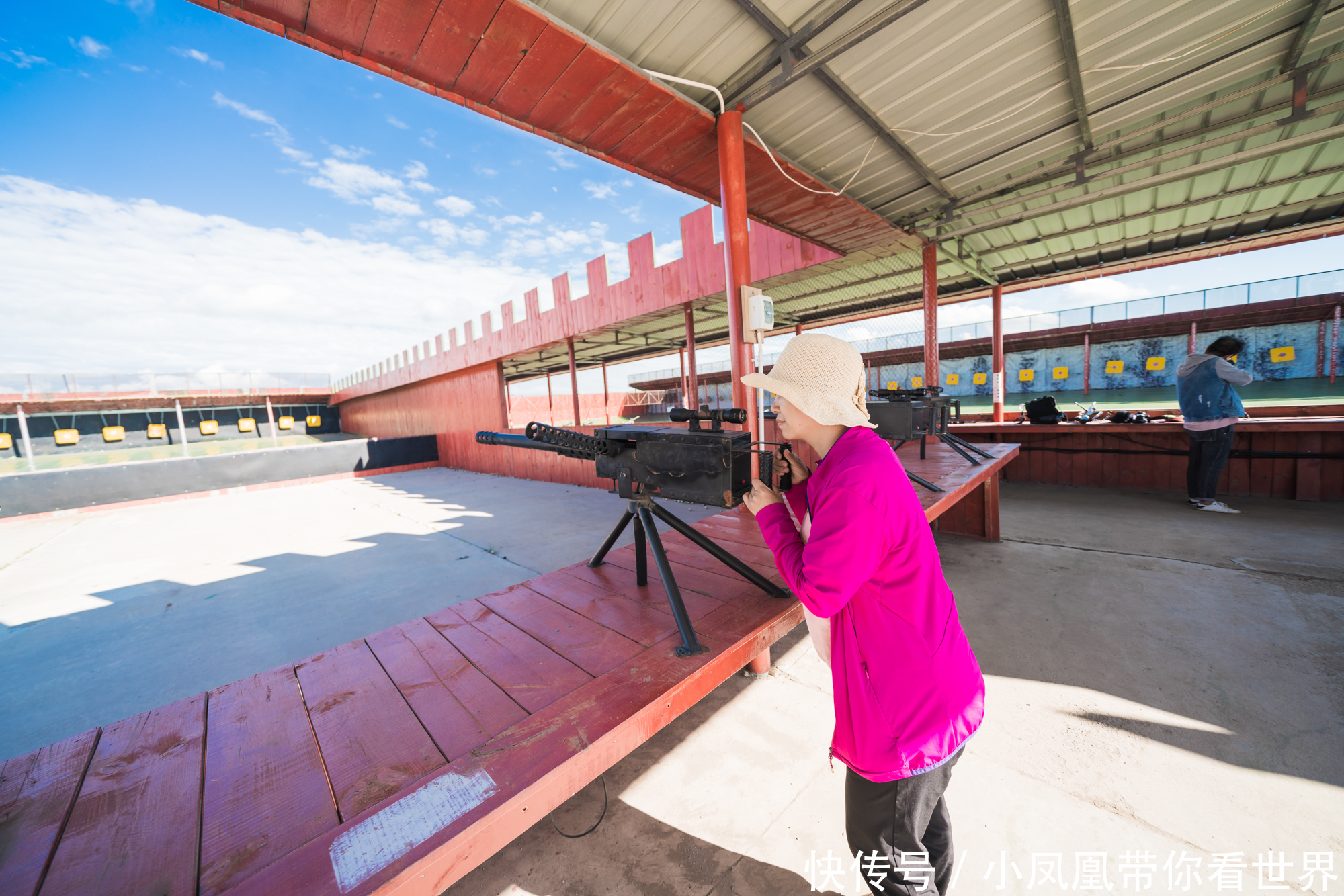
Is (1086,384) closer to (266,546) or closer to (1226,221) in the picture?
(1226,221)

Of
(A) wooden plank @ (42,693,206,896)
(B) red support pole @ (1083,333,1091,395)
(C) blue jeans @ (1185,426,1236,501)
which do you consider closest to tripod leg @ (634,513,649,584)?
(A) wooden plank @ (42,693,206,896)

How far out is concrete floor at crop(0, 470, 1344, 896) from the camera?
1777 millimetres

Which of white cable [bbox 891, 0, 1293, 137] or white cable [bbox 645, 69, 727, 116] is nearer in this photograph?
white cable [bbox 645, 69, 727, 116]

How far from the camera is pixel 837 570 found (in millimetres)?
1134

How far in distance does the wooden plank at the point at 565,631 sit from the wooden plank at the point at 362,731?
55 cm

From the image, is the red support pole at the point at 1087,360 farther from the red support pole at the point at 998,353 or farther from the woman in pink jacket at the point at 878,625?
the woman in pink jacket at the point at 878,625

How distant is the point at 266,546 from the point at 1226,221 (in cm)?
1579

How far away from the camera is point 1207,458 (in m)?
5.99

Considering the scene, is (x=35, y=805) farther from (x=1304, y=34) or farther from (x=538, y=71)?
(x=1304, y=34)

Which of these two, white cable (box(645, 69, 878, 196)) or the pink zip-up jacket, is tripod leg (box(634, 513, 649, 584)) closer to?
the pink zip-up jacket

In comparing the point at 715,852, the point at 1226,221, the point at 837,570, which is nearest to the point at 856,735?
the point at 837,570

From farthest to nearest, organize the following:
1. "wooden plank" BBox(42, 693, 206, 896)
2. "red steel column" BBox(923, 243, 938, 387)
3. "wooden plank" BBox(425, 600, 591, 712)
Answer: "red steel column" BBox(923, 243, 938, 387), "wooden plank" BBox(425, 600, 591, 712), "wooden plank" BBox(42, 693, 206, 896)

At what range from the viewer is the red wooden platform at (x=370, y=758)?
3.45 feet

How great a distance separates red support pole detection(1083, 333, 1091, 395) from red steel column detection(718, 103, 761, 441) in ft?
56.4
